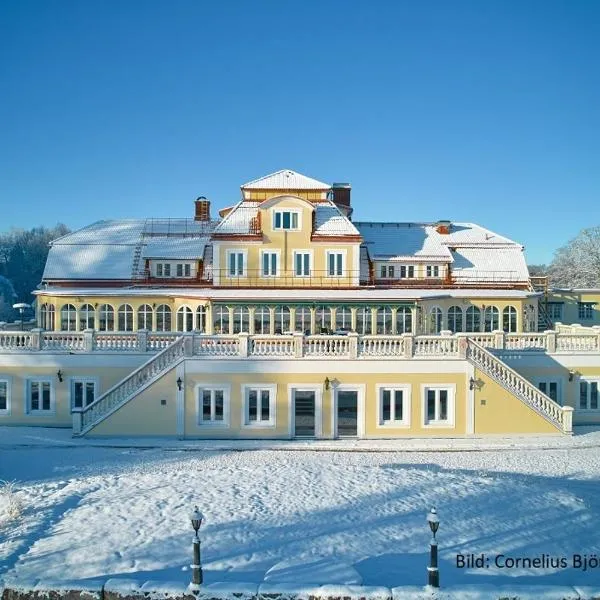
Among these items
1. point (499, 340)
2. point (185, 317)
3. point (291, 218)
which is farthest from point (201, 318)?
point (499, 340)

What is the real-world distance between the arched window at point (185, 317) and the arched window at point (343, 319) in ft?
22.0

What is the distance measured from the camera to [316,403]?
19547 mm

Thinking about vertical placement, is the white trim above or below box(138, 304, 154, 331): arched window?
below

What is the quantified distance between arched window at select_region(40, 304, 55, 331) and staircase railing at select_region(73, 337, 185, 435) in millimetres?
10800

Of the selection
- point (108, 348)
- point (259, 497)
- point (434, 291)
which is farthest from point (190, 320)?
point (259, 497)

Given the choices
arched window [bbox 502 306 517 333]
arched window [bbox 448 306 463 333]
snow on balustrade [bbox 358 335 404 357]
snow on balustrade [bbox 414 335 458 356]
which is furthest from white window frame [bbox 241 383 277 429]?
arched window [bbox 502 306 517 333]

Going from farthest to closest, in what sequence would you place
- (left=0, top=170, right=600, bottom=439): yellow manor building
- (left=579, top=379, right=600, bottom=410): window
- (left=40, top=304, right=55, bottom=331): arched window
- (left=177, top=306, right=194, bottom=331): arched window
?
(left=40, top=304, right=55, bottom=331): arched window
(left=177, top=306, right=194, bottom=331): arched window
(left=579, top=379, right=600, bottom=410): window
(left=0, top=170, right=600, bottom=439): yellow manor building

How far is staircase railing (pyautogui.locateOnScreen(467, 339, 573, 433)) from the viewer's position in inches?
760

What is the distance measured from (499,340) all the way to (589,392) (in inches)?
151

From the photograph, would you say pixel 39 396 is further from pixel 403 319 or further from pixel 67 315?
pixel 403 319

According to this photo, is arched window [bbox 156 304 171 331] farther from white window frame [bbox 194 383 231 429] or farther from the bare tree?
the bare tree

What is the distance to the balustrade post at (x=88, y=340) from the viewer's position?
2097 centimetres

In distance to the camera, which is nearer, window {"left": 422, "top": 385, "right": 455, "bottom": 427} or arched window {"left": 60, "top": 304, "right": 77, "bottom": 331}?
window {"left": 422, "top": 385, "right": 455, "bottom": 427}

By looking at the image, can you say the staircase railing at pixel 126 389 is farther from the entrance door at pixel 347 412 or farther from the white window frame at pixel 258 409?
the entrance door at pixel 347 412
